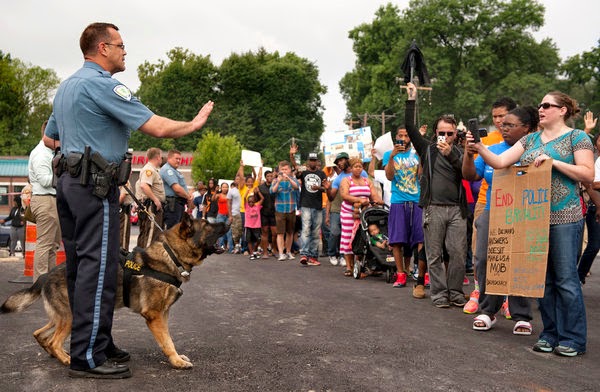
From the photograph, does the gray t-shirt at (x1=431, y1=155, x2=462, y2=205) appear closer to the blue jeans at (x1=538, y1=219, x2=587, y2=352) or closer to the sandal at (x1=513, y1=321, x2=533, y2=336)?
the sandal at (x1=513, y1=321, x2=533, y2=336)

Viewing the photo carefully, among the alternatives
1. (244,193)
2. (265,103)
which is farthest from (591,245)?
(265,103)

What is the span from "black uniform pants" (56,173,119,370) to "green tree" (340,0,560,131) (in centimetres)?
4599

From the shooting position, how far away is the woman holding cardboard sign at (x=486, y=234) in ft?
20.0

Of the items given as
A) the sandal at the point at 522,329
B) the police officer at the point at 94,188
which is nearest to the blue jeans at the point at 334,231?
the sandal at the point at 522,329

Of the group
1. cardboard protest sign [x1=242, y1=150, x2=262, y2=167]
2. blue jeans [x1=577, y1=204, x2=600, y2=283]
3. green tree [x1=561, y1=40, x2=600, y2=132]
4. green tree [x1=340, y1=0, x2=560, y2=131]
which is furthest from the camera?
green tree [x1=561, y1=40, x2=600, y2=132]

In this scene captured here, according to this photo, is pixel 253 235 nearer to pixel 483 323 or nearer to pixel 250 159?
pixel 250 159

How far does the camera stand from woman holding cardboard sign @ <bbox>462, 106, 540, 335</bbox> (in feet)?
20.0

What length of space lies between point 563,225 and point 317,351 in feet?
7.34

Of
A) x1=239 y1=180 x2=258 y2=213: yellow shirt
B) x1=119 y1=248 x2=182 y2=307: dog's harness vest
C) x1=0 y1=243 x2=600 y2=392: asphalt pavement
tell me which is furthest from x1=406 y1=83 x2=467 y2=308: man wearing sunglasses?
x1=239 y1=180 x2=258 y2=213: yellow shirt

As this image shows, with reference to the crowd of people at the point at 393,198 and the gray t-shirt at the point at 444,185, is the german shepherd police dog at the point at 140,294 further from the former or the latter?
the gray t-shirt at the point at 444,185

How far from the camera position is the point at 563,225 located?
5.27 metres

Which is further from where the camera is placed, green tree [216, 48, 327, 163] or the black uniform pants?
green tree [216, 48, 327, 163]

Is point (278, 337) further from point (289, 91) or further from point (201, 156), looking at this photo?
point (289, 91)

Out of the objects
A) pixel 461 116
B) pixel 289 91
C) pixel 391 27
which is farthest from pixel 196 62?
pixel 461 116
